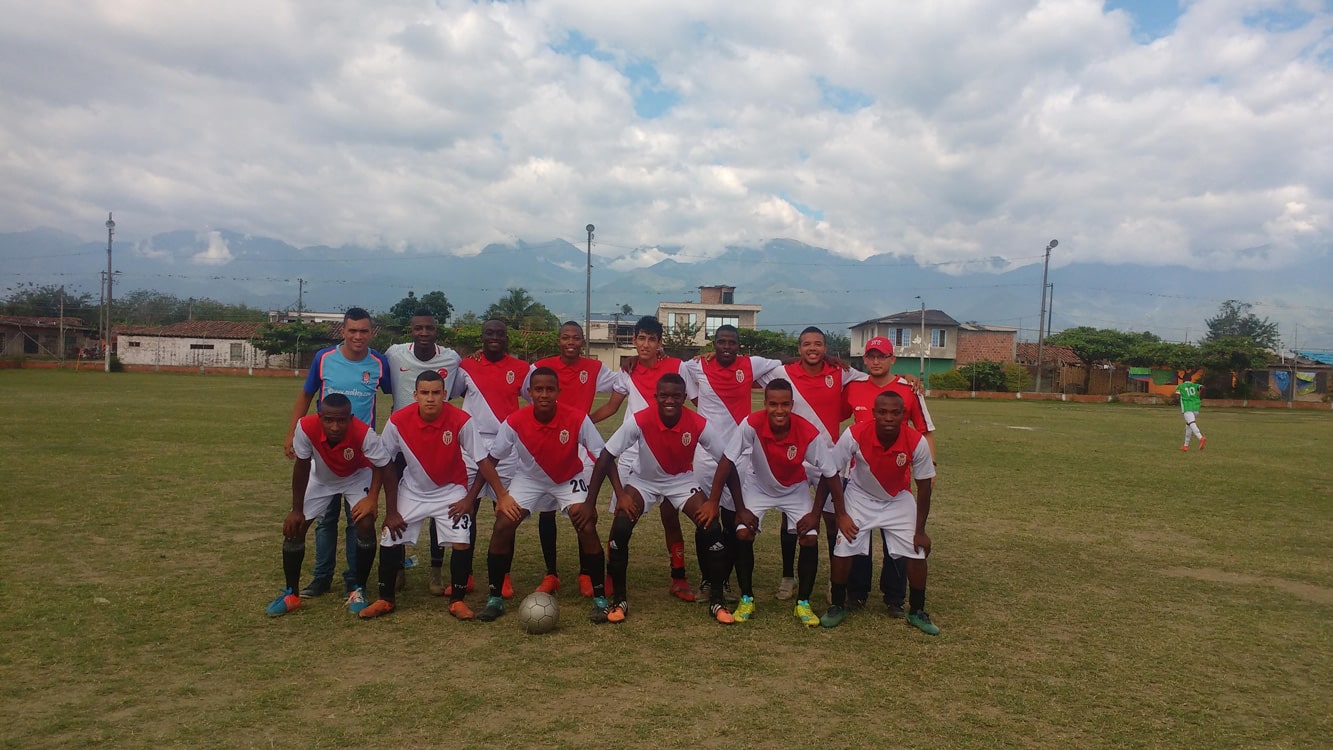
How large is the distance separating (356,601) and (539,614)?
139 centimetres

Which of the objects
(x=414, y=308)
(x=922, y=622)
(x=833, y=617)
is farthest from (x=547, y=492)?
(x=414, y=308)

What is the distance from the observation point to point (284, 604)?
5520 mm

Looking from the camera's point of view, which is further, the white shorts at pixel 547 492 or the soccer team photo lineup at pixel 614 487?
the white shorts at pixel 547 492

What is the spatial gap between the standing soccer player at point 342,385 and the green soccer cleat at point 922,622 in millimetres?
4077

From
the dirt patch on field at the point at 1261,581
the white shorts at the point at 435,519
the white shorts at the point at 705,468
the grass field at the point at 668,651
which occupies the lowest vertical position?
the grass field at the point at 668,651

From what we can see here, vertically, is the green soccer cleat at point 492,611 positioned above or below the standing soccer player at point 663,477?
below

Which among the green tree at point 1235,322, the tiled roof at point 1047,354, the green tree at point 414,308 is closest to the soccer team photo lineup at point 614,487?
the tiled roof at point 1047,354

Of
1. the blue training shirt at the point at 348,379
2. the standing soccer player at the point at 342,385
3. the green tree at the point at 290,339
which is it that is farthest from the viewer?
the green tree at the point at 290,339

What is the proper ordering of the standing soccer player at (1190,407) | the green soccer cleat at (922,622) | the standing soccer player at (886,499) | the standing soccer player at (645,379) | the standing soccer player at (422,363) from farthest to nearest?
1. the standing soccer player at (1190,407)
2. the standing soccer player at (422,363)
3. the standing soccer player at (645,379)
4. the standing soccer player at (886,499)
5. the green soccer cleat at (922,622)

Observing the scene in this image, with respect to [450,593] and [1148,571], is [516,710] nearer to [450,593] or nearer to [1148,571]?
[450,593]

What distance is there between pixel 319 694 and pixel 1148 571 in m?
6.93

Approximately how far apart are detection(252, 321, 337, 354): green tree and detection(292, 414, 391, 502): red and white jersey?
175ft

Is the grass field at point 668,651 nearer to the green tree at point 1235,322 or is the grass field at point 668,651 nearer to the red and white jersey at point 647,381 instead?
the red and white jersey at point 647,381

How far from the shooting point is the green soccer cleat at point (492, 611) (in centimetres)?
555
